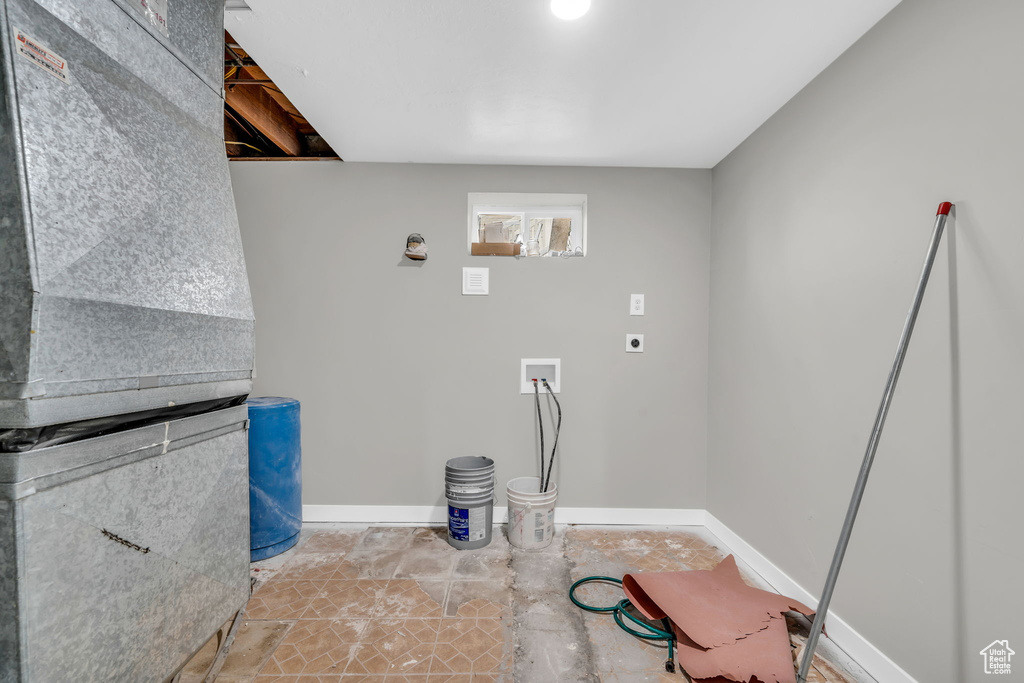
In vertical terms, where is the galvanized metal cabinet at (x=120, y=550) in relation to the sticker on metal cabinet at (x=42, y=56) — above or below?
below

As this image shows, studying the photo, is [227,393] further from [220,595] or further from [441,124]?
[441,124]

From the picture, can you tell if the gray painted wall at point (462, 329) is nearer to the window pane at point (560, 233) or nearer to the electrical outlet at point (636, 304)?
the electrical outlet at point (636, 304)

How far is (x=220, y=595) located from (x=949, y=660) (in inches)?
91.7

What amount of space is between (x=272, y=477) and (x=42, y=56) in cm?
192

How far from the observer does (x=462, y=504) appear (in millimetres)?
2445

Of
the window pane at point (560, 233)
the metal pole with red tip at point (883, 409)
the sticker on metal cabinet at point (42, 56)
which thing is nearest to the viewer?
the sticker on metal cabinet at point (42, 56)

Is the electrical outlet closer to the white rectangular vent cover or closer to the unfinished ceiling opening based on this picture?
the white rectangular vent cover

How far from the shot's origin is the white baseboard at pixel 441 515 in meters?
2.80

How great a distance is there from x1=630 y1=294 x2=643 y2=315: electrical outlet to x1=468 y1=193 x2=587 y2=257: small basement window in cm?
44

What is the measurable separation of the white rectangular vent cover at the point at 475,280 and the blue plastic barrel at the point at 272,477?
1.22 metres

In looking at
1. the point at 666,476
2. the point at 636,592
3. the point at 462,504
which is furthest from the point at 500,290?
the point at 636,592

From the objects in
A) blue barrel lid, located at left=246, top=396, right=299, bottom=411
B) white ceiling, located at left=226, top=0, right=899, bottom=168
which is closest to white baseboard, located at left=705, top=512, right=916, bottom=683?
white ceiling, located at left=226, top=0, right=899, bottom=168

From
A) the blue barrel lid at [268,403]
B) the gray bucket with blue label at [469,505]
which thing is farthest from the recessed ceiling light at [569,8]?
the blue barrel lid at [268,403]

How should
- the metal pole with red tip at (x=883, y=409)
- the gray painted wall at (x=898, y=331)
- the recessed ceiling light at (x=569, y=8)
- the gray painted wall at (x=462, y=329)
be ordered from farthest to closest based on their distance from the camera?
the gray painted wall at (x=462, y=329)
the recessed ceiling light at (x=569, y=8)
the metal pole with red tip at (x=883, y=409)
the gray painted wall at (x=898, y=331)
